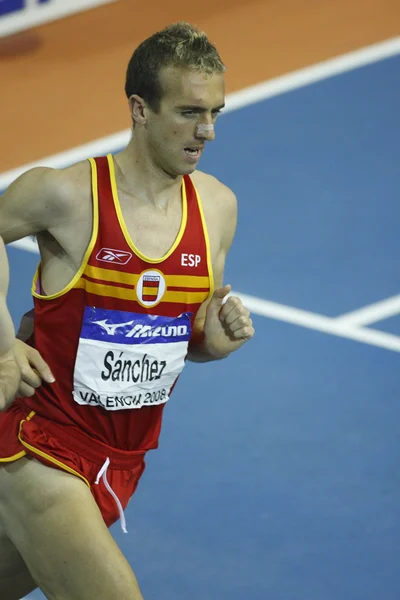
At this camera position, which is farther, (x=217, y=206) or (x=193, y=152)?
(x=217, y=206)

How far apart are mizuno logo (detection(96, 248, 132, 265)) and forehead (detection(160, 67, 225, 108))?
566 mm

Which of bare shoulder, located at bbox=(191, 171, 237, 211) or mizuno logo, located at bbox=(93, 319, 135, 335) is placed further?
bare shoulder, located at bbox=(191, 171, 237, 211)

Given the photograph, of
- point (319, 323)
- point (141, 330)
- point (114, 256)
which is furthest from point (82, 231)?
point (319, 323)

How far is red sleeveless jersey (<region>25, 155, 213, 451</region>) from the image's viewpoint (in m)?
4.76

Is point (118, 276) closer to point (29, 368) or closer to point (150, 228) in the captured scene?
point (150, 228)

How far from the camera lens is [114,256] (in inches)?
187

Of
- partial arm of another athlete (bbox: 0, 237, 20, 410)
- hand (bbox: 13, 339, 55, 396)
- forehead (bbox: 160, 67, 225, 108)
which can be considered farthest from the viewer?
forehead (bbox: 160, 67, 225, 108)

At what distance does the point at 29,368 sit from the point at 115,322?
0.40 m

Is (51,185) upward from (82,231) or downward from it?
upward

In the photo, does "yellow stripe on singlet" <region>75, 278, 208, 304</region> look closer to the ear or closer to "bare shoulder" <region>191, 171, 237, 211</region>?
"bare shoulder" <region>191, 171, 237, 211</region>

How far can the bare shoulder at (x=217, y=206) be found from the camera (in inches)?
199

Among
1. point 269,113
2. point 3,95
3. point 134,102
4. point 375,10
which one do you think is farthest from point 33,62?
point 134,102

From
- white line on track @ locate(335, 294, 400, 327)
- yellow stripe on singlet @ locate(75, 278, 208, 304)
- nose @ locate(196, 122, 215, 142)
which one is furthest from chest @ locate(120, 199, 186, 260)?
white line on track @ locate(335, 294, 400, 327)

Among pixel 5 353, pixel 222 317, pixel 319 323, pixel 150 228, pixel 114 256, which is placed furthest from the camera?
pixel 319 323
